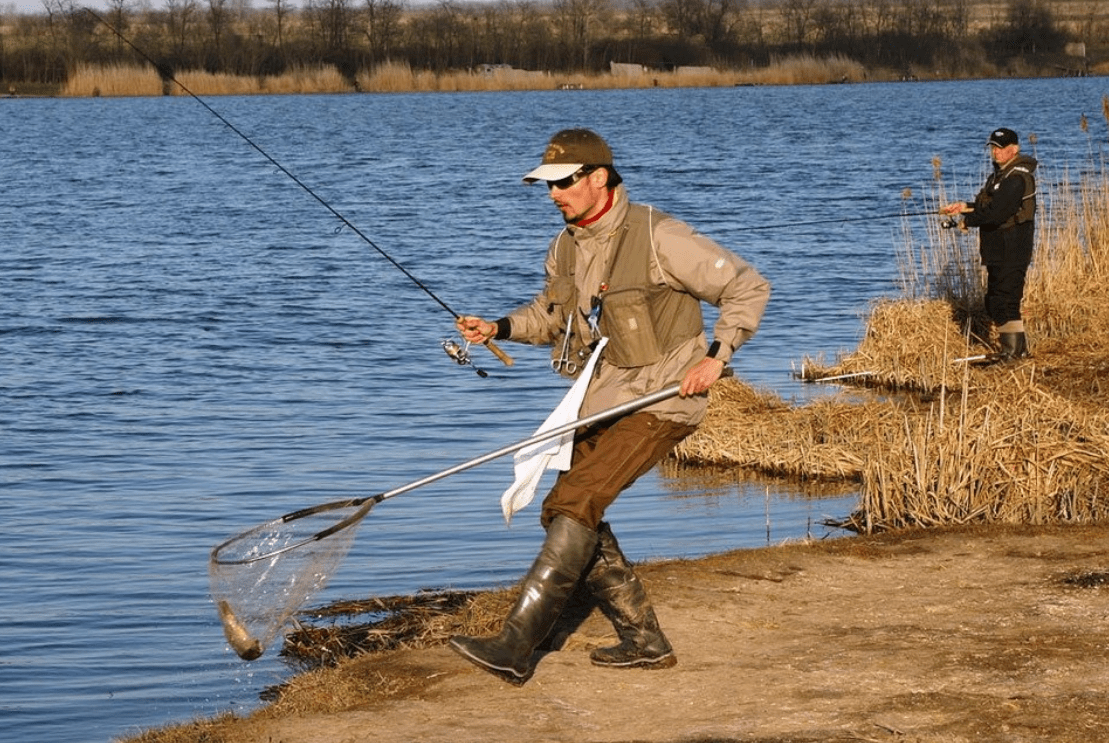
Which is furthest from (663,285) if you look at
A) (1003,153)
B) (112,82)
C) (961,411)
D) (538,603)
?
(112,82)

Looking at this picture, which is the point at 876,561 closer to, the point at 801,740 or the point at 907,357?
the point at 801,740

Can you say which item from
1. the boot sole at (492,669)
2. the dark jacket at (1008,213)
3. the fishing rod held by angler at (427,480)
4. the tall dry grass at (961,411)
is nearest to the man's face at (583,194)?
the fishing rod held by angler at (427,480)

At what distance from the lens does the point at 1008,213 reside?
13648 mm

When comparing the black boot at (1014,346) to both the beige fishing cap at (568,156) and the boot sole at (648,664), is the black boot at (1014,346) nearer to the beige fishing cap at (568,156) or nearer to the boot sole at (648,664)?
the boot sole at (648,664)

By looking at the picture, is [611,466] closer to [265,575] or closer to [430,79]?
[265,575]

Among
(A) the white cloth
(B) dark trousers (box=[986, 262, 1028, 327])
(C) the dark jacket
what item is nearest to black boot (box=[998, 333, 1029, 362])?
(B) dark trousers (box=[986, 262, 1028, 327])

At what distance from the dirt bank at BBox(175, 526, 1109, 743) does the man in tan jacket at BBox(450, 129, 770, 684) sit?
325 millimetres

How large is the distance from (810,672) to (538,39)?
93111 millimetres

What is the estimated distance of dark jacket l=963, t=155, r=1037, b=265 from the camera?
1364 cm

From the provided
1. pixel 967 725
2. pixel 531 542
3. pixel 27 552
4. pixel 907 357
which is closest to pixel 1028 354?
pixel 907 357

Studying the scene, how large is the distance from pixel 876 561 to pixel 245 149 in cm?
4699

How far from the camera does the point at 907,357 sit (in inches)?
575

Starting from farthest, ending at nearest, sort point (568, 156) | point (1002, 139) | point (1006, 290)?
point (1006, 290) → point (1002, 139) → point (568, 156)

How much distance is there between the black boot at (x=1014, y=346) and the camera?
13961 mm
